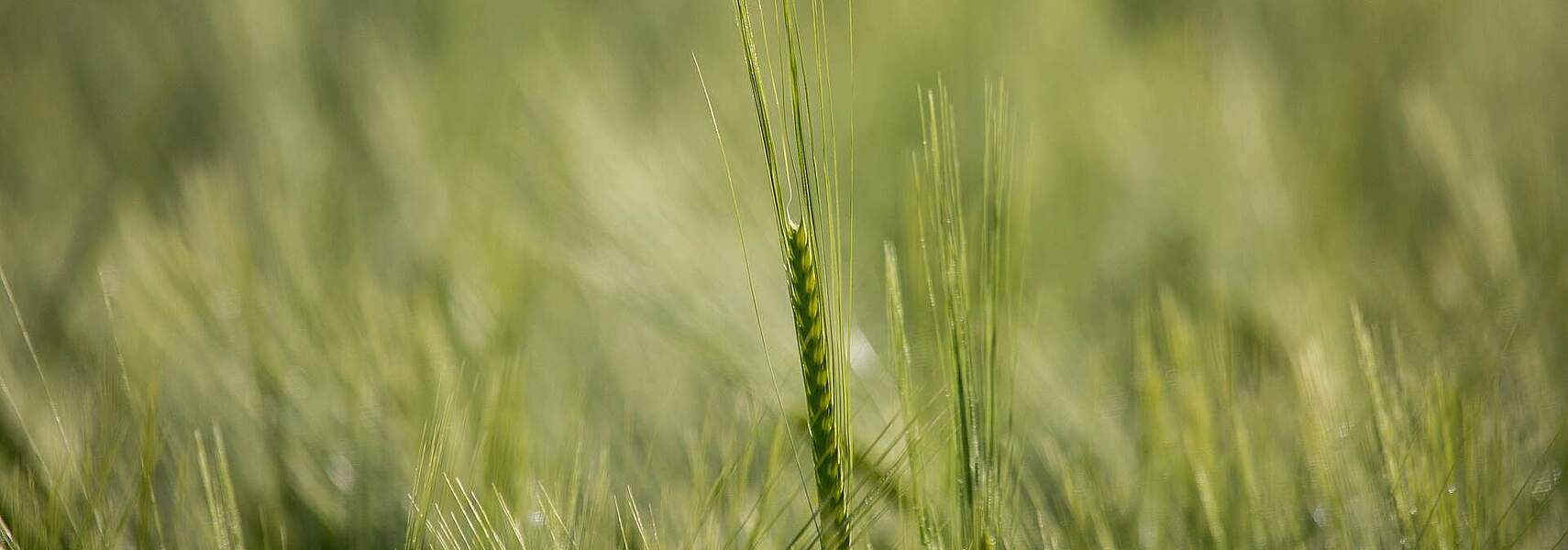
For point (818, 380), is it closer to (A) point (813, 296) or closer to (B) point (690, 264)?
(A) point (813, 296)

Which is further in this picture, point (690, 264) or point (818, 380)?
point (690, 264)

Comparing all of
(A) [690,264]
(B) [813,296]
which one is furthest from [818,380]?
(A) [690,264]

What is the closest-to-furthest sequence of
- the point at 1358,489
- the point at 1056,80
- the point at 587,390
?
the point at 1358,489 < the point at 587,390 < the point at 1056,80

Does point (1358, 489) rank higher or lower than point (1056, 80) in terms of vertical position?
A: lower

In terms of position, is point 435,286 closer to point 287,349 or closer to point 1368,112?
point 287,349

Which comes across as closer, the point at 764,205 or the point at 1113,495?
the point at 1113,495

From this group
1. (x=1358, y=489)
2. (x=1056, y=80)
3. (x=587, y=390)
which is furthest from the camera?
(x=1056, y=80)

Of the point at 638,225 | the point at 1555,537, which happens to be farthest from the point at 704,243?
the point at 1555,537

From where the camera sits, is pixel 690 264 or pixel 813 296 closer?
pixel 813 296
